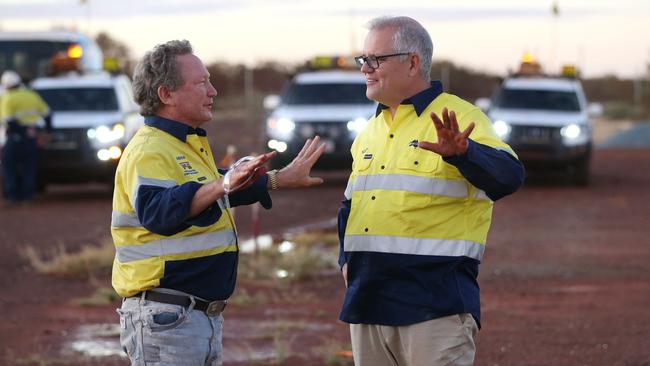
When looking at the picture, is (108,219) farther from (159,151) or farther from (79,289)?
(159,151)

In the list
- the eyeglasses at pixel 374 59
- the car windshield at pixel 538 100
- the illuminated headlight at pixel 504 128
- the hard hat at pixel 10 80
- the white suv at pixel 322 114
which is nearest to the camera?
the eyeglasses at pixel 374 59

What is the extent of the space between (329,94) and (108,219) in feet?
20.3

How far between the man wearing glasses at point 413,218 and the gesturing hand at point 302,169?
242mm

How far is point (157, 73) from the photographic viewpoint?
516 cm

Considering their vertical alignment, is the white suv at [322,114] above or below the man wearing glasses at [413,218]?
below

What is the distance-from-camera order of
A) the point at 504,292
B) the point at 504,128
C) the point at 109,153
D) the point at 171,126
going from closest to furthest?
the point at 171,126 → the point at 504,292 → the point at 109,153 → the point at 504,128

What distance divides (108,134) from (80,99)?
1323mm

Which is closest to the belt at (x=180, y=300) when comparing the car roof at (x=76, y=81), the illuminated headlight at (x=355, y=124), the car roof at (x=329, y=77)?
the illuminated headlight at (x=355, y=124)

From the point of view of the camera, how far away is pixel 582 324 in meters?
10.3

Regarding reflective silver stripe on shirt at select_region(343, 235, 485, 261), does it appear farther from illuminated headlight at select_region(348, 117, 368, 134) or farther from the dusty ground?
illuminated headlight at select_region(348, 117, 368, 134)

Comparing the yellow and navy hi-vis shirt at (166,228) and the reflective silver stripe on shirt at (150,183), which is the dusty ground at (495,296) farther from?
the reflective silver stripe on shirt at (150,183)

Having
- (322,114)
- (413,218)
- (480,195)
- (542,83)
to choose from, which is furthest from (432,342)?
(542,83)

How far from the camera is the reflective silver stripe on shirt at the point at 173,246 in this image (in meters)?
5.09

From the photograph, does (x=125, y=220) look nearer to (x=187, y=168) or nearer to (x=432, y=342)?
(x=187, y=168)
